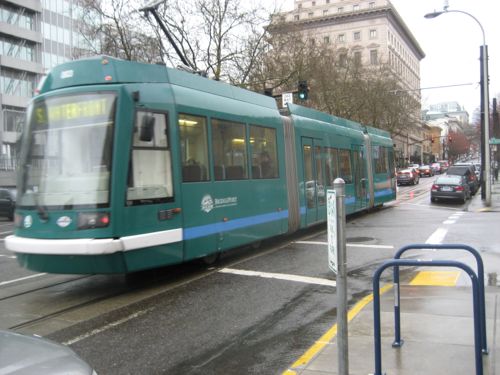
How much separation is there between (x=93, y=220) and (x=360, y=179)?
12.9 metres

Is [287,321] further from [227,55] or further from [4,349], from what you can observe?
[227,55]

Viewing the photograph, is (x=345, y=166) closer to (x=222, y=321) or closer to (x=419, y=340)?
(x=222, y=321)

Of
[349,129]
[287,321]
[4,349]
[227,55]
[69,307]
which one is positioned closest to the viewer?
[4,349]

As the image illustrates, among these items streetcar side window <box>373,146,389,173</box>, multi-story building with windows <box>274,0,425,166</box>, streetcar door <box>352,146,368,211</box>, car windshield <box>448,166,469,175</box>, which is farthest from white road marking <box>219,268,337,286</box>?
multi-story building with windows <box>274,0,425,166</box>

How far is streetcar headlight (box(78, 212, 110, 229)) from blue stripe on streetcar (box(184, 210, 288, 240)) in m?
1.54

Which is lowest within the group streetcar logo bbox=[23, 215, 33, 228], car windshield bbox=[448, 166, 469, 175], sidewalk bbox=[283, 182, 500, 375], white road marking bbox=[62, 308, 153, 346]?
white road marking bbox=[62, 308, 153, 346]

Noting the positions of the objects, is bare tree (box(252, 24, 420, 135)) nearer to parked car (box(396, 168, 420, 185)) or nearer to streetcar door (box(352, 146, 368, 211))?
parked car (box(396, 168, 420, 185))

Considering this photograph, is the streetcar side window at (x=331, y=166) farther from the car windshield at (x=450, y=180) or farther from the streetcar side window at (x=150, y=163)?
the car windshield at (x=450, y=180)

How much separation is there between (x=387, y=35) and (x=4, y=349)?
10234 cm

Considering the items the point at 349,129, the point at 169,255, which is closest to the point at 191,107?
the point at 169,255

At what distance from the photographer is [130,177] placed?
7.45 meters

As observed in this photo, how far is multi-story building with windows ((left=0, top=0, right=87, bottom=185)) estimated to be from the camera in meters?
58.7

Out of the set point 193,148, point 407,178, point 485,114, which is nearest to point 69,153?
point 193,148

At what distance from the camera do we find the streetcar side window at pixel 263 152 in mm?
10820
